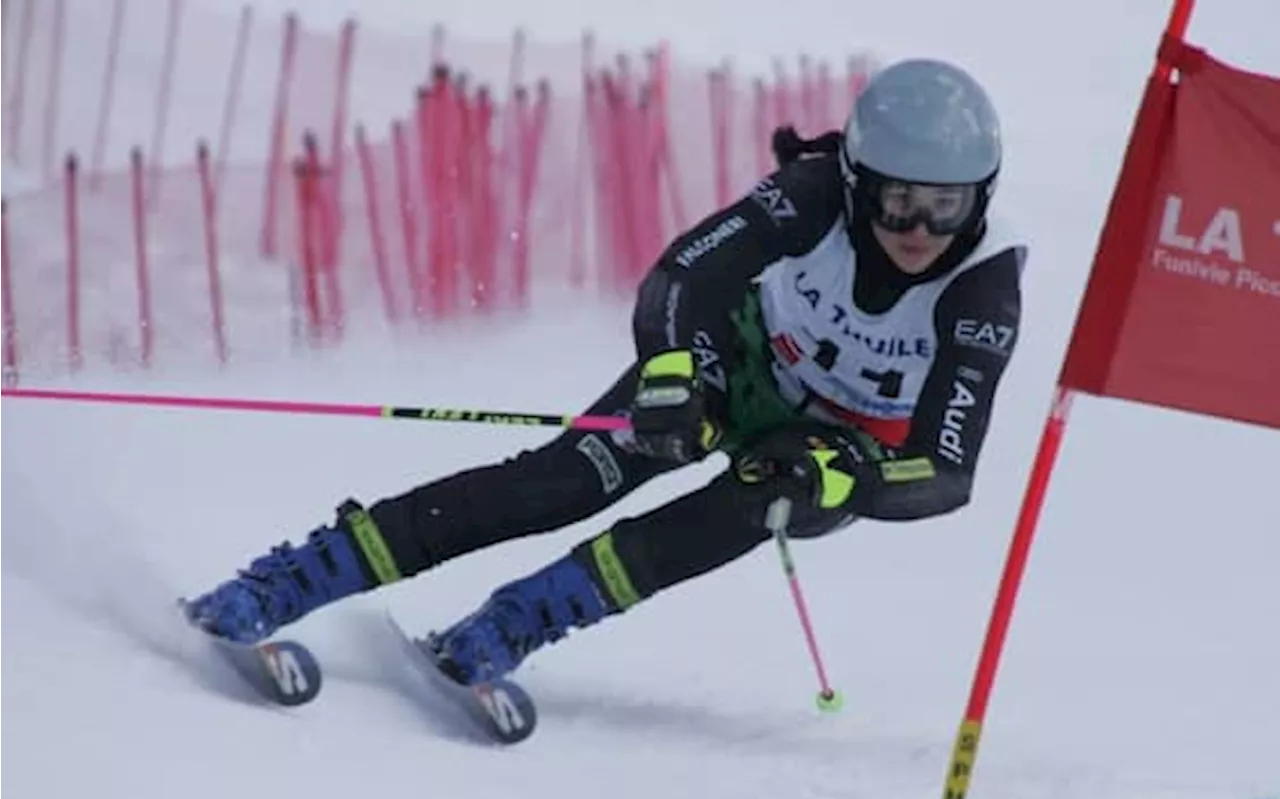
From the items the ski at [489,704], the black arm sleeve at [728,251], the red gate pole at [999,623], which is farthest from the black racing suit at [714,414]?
the red gate pole at [999,623]

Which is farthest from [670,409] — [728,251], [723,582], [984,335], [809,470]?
[723,582]

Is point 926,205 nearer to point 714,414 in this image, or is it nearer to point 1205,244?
point 1205,244

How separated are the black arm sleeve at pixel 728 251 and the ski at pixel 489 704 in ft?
1.60

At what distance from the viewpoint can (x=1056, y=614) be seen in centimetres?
445

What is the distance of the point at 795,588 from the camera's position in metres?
3.63

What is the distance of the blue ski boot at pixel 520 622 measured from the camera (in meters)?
3.41

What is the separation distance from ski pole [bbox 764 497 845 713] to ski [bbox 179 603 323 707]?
620 millimetres

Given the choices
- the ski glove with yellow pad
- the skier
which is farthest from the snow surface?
the ski glove with yellow pad

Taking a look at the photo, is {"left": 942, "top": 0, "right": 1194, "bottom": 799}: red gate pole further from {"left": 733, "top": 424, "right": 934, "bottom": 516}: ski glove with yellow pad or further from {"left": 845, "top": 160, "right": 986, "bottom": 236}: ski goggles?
{"left": 845, "top": 160, "right": 986, "bottom": 236}: ski goggles

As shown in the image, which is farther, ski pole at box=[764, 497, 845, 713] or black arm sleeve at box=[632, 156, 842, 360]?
black arm sleeve at box=[632, 156, 842, 360]

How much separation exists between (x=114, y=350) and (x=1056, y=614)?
175 centimetres

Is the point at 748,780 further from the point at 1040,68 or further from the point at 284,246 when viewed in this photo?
the point at 1040,68

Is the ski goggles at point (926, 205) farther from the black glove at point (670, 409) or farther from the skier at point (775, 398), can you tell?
the black glove at point (670, 409)

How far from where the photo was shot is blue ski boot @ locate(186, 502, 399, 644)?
3.35m
